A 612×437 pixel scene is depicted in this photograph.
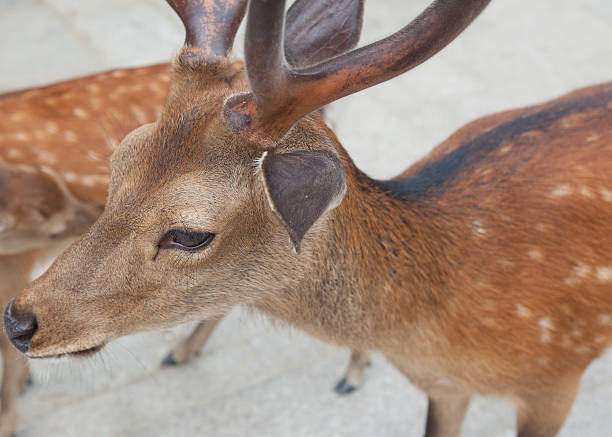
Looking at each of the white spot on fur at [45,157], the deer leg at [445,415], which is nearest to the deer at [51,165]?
the white spot on fur at [45,157]

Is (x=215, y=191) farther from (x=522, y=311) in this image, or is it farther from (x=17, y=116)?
(x=17, y=116)

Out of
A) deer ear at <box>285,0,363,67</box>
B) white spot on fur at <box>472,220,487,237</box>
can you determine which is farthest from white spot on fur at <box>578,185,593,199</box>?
deer ear at <box>285,0,363,67</box>

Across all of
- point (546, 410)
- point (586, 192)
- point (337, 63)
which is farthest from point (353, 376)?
point (337, 63)

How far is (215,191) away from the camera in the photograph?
147 centimetres

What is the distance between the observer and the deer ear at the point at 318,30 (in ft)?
5.56

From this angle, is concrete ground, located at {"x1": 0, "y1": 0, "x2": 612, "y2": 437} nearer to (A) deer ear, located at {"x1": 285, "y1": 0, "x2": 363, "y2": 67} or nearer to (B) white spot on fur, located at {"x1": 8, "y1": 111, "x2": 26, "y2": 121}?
(A) deer ear, located at {"x1": 285, "y1": 0, "x2": 363, "y2": 67}

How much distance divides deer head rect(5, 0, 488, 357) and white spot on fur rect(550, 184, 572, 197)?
61 cm

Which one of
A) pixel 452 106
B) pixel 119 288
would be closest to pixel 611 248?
pixel 119 288

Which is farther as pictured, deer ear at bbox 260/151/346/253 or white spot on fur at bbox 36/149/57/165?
white spot on fur at bbox 36/149/57/165

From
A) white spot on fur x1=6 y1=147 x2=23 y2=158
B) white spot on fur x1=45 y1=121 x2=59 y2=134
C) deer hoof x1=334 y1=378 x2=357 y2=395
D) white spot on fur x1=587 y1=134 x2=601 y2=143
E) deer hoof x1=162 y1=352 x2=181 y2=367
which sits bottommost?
deer hoof x1=162 y1=352 x2=181 y2=367

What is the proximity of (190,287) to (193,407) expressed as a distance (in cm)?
129

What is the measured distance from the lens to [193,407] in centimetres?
274

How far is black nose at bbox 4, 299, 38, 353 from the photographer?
1543 millimetres

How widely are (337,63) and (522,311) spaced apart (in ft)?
3.10
